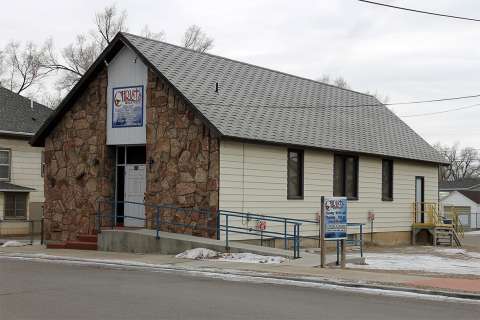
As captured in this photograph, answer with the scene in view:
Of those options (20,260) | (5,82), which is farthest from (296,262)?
(5,82)

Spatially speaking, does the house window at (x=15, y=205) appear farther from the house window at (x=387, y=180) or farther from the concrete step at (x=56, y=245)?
the house window at (x=387, y=180)

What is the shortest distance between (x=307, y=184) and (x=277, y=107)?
309 cm

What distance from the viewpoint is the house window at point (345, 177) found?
2697 centimetres

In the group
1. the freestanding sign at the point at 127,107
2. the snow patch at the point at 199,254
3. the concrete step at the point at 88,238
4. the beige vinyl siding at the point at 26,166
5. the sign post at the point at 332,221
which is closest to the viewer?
the sign post at the point at 332,221

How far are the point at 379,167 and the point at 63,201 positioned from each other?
12672mm

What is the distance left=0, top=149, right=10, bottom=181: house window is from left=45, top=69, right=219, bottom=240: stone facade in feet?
21.6

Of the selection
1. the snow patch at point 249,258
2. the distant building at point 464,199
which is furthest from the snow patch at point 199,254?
the distant building at point 464,199

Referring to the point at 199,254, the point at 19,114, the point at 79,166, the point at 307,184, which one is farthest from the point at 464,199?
the point at 199,254

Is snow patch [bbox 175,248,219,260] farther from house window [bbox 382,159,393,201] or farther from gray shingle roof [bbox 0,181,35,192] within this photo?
gray shingle roof [bbox 0,181,35,192]

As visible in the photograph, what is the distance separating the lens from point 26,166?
32594 mm

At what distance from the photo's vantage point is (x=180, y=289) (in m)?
13.1

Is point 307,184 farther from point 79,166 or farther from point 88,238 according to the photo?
point 79,166

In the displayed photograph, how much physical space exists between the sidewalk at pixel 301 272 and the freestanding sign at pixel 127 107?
482 cm

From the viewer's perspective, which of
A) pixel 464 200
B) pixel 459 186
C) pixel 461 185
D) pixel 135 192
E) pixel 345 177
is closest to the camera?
pixel 135 192
